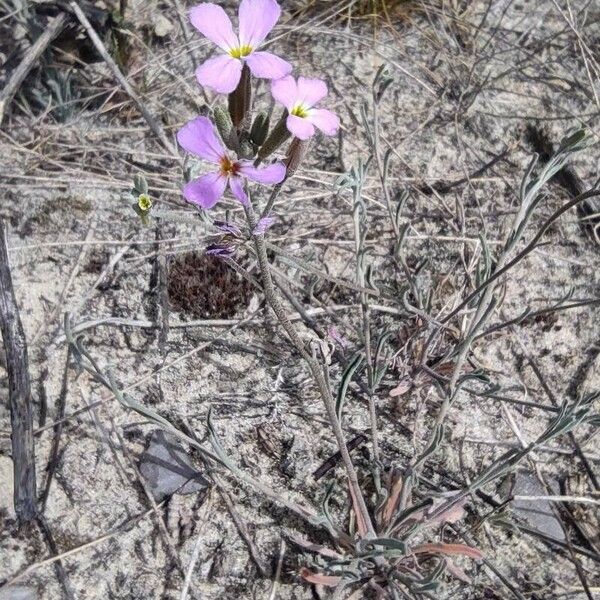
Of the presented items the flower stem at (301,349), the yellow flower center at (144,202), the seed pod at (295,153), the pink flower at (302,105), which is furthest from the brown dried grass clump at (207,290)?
the pink flower at (302,105)

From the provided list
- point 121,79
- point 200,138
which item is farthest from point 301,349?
point 121,79

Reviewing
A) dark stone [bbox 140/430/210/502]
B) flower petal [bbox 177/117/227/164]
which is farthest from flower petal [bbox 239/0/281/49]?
dark stone [bbox 140/430/210/502]

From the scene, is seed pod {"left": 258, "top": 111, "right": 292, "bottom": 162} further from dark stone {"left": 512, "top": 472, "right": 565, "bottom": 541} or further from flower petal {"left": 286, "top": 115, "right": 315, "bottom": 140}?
dark stone {"left": 512, "top": 472, "right": 565, "bottom": 541}

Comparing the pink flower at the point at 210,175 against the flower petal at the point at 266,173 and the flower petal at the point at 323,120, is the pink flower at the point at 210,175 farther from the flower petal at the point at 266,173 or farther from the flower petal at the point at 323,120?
the flower petal at the point at 323,120

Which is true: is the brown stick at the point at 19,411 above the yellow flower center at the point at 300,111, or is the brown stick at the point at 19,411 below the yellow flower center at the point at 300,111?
below

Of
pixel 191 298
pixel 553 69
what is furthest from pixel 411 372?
pixel 553 69

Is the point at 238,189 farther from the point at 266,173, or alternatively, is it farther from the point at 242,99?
the point at 242,99

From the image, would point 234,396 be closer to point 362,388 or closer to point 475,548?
point 362,388
